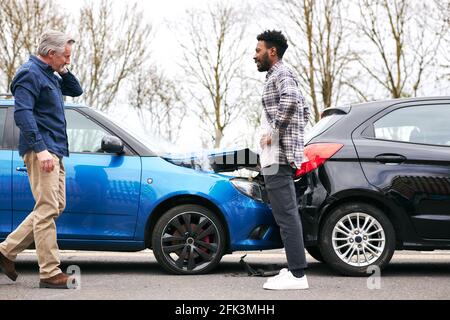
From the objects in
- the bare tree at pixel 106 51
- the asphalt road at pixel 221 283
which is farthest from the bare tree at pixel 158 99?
the asphalt road at pixel 221 283

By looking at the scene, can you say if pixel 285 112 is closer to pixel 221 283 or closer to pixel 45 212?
pixel 221 283

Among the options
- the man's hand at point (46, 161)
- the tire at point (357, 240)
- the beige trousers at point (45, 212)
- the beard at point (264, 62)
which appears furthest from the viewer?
the tire at point (357, 240)

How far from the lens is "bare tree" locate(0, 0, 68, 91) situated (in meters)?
24.5

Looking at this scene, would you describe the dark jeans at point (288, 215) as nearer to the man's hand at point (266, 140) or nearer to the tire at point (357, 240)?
the man's hand at point (266, 140)

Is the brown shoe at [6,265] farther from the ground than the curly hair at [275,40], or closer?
closer

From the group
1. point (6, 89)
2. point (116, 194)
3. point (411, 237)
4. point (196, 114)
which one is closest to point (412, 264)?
point (411, 237)

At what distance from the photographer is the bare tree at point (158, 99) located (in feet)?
91.4

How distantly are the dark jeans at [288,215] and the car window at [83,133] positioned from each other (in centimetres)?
164

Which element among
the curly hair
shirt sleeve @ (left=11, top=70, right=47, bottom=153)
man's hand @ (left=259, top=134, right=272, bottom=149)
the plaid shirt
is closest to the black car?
the plaid shirt

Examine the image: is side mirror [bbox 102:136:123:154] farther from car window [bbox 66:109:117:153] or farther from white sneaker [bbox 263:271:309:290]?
white sneaker [bbox 263:271:309:290]

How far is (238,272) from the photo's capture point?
6434 millimetres

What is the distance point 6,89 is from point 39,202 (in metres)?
20.0

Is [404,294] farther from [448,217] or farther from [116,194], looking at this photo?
[116,194]

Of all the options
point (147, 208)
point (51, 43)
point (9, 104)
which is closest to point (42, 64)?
point (51, 43)
